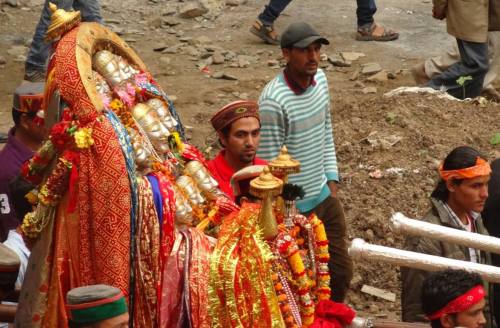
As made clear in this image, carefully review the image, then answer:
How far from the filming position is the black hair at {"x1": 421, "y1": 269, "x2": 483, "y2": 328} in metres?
4.28

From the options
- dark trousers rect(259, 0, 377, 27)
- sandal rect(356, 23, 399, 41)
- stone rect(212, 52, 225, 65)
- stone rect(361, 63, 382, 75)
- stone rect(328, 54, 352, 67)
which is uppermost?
dark trousers rect(259, 0, 377, 27)

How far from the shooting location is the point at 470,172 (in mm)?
5105

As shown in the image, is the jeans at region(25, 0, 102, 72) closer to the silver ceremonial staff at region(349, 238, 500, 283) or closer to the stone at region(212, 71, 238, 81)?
the stone at region(212, 71, 238, 81)

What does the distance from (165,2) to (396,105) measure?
5408mm

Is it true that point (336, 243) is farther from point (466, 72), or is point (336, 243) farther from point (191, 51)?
point (191, 51)

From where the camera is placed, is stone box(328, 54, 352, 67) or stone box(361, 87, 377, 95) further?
stone box(328, 54, 352, 67)

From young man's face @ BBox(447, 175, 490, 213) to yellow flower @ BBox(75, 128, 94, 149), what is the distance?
175cm

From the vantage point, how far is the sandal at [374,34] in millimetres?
12602

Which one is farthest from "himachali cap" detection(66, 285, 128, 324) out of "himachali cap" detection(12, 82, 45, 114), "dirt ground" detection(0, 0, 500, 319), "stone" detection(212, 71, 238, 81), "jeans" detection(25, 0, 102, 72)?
"stone" detection(212, 71, 238, 81)

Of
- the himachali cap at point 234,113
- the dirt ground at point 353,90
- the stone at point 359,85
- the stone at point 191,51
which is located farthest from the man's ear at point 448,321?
the stone at point 191,51

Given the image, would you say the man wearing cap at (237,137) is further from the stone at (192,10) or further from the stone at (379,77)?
the stone at (192,10)

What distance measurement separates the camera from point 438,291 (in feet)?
14.1

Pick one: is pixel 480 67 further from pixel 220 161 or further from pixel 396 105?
pixel 220 161

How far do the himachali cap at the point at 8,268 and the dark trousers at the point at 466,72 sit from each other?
6073 mm
